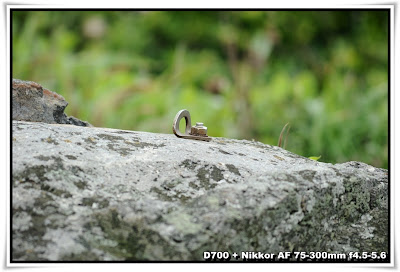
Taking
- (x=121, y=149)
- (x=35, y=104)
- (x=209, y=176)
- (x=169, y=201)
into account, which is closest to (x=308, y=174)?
(x=209, y=176)

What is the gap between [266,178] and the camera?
180 cm

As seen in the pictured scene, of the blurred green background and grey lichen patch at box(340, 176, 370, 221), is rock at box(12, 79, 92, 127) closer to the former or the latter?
grey lichen patch at box(340, 176, 370, 221)

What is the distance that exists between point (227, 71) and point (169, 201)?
4.77 metres

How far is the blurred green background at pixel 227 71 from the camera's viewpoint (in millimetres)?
4891

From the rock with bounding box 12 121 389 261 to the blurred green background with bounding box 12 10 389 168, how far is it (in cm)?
201

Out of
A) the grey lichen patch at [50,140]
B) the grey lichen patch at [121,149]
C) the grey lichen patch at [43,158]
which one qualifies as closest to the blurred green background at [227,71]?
the grey lichen patch at [121,149]

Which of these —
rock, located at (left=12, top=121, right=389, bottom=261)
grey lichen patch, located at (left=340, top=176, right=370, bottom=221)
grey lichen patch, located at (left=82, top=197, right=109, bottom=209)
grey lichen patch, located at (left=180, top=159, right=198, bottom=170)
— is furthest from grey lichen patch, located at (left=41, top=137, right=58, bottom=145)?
grey lichen patch, located at (left=340, top=176, right=370, bottom=221)

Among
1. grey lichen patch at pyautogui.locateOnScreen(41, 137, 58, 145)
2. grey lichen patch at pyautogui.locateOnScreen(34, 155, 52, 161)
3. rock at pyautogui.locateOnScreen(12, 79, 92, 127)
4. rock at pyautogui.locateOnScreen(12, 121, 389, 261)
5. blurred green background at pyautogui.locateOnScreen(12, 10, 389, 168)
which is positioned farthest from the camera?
blurred green background at pyautogui.locateOnScreen(12, 10, 389, 168)

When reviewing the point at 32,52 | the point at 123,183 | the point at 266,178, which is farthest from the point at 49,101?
the point at 32,52

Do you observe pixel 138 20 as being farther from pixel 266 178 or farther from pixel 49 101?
pixel 266 178

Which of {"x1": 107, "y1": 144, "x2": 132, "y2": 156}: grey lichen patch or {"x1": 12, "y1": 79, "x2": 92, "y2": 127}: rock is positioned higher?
{"x1": 12, "y1": 79, "x2": 92, "y2": 127}: rock

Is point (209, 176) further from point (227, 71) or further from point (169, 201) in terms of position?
point (227, 71)

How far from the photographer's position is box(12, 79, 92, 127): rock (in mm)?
2326

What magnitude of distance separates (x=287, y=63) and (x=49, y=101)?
4530 millimetres
